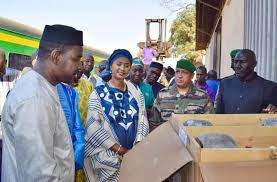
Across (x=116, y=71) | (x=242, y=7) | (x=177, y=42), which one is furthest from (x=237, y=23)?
(x=177, y=42)

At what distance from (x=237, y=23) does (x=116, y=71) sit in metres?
6.03

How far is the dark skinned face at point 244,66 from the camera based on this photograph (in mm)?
3607

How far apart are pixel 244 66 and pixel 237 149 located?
2149 millimetres

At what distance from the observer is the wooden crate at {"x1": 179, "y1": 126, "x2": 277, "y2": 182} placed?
62.0 inches

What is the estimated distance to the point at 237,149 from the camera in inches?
62.2

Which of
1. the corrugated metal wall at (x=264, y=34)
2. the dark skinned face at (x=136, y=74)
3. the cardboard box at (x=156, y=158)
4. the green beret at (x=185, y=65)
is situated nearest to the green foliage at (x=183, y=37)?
the corrugated metal wall at (x=264, y=34)

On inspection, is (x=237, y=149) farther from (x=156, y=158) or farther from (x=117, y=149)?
(x=117, y=149)

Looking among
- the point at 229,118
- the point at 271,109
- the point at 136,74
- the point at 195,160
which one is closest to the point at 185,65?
the point at 271,109

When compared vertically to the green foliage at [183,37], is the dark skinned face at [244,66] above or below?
below

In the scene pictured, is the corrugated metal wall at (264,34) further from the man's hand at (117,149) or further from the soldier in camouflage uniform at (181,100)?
the man's hand at (117,149)

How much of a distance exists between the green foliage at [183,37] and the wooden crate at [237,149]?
96.5ft

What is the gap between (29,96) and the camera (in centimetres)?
176

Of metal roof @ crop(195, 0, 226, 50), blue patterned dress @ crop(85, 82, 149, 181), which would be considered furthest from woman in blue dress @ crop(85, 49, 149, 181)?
metal roof @ crop(195, 0, 226, 50)

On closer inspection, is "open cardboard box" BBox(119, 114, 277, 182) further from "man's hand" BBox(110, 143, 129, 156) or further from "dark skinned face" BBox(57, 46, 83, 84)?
"man's hand" BBox(110, 143, 129, 156)
